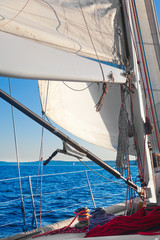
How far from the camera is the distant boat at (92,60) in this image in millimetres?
1444

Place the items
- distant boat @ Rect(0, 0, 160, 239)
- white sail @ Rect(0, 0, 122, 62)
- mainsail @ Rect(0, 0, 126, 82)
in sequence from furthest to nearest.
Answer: white sail @ Rect(0, 0, 122, 62) < distant boat @ Rect(0, 0, 160, 239) < mainsail @ Rect(0, 0, 126, 82)

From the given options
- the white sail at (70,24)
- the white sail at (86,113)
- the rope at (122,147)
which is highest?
the white sail at (70,24)

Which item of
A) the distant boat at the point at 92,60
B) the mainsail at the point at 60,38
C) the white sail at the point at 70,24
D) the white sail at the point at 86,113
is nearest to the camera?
the mainsail at the point at 60,38

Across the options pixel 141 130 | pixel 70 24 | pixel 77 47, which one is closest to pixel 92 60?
pixel 77 47

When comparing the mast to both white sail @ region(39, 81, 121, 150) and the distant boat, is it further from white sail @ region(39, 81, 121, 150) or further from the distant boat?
white sail @ region(39, 81, 121, 150)

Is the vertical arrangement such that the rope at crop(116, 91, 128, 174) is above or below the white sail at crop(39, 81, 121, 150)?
below

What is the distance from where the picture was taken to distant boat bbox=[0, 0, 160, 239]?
1444mm

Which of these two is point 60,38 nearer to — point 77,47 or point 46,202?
point 77,47

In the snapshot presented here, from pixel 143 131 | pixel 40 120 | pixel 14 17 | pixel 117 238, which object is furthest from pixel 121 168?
pixel 14 17

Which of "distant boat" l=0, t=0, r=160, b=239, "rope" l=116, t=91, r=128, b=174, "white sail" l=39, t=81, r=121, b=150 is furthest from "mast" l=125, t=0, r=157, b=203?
"white sail" l=39, t=81, r=121, b=150

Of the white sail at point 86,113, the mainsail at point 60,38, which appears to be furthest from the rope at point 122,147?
the white sail at point 86,113

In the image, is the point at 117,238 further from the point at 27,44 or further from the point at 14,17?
the point at 14,17

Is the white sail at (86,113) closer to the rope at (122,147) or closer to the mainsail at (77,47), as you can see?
the mainsail at (77,47)

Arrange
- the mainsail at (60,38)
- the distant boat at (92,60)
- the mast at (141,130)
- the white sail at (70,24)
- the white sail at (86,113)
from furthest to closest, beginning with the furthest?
the white sail at (86,113) → the mast at (141,130) → the white sail at (70,24) → the distant boat at (92,60) → the mainsail at (60,38)
